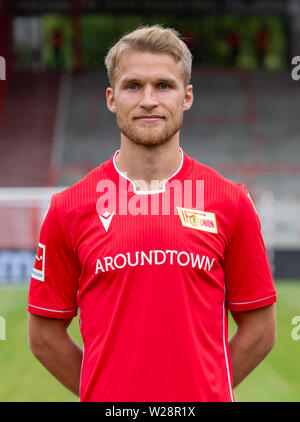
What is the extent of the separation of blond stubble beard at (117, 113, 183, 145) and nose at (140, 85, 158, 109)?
0.27 feet

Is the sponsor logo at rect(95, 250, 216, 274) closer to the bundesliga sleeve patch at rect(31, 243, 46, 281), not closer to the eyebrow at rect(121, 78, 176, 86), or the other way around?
the bundesliga sleeve patch at rect(31, 243, 46, 281)

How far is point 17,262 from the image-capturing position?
12.6 m

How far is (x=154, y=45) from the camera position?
2.33 m

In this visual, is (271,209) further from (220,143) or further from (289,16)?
(289,16)

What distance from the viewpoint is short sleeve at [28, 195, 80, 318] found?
2424 millimetres

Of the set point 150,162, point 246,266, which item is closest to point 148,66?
point 150,162

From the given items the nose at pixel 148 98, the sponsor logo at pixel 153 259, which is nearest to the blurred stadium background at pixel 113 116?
the sponsor logo at pixel 153 259

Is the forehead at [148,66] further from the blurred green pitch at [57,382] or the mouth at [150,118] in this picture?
the blurred green pitch at [57,382]

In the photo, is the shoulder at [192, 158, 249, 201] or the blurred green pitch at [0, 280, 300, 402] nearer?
the shoulder at [192, 158, 249, 201]

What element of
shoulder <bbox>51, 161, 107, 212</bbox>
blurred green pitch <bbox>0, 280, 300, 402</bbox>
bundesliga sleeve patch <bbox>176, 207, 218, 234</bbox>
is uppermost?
shoulder <bbox>51, 161, 107, 212</bbox>

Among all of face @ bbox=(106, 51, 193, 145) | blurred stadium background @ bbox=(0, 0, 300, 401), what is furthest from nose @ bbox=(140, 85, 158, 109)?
blurred stadium background @ bbox=(0, 0, 300, 401)

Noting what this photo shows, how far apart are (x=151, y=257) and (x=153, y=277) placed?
0.07m

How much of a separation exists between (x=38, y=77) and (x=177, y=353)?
23.4 m
